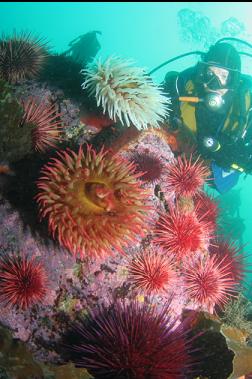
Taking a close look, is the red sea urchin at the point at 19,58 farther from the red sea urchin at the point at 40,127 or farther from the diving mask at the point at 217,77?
the diving mask at the point at 217,77

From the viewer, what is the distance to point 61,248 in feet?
15.6

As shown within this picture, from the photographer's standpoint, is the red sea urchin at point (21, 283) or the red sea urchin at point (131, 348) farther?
the red sea urchin at point (21, 283)

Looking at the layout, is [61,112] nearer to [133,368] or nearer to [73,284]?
[73,284]

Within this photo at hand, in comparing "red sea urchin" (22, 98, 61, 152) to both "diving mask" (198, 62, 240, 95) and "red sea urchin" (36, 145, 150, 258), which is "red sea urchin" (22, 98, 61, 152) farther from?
"diving mask" (198, 62, 240, 95)

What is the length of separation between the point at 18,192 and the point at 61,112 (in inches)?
70.7

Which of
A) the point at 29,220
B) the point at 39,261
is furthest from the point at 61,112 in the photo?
the point at 39,261

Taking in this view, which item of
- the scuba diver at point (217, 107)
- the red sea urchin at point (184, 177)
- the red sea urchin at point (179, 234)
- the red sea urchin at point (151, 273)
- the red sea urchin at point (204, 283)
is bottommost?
the red sea urchin at point (151, 273)

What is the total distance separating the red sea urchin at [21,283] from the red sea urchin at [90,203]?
0.57 meters

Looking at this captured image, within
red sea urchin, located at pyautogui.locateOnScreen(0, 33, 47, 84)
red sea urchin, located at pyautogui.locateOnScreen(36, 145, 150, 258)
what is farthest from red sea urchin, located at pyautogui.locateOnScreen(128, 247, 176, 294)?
red sea urchin, located at pyautogui.locateOnScreen(0, 33, 47, 84)

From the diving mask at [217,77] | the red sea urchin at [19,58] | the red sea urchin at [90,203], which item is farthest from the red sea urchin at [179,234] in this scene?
the diving mask at [217,77]

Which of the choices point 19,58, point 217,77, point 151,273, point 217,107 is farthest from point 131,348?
point 217,77

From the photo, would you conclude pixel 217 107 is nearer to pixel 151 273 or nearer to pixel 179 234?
pixel 179 234

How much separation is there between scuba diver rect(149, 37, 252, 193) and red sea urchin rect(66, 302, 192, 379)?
4598 millimetres

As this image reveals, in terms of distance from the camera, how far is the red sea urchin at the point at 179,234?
16.8 ft
